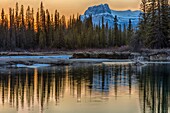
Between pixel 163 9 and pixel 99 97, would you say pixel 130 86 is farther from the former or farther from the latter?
pixel 163 9

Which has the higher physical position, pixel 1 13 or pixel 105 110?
pixel 1 13

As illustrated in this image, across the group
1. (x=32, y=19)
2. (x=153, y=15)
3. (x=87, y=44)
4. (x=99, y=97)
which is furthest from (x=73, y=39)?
(x=99, y=97)

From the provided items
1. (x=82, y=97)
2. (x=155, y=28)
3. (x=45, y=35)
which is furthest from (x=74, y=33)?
(x=82, y=97)

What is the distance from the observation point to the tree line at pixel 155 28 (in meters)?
81.0

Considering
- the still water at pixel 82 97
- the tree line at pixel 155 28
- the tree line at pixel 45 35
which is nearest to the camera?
the still water at pixel 82 97

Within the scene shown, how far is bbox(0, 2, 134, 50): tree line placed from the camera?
111000 millimetres

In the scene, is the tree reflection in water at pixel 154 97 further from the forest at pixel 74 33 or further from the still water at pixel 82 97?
the forest at pixel 74 33

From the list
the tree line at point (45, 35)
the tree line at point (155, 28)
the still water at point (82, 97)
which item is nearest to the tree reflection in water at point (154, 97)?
the still water at point (82, 97)

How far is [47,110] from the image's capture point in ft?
59.7

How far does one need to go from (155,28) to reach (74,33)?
40165 mm

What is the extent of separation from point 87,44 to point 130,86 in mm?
87896

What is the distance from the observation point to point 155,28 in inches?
3255

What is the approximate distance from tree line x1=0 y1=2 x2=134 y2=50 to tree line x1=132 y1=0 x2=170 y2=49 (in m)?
14.1

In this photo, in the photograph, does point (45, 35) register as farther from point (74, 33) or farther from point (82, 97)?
point (82, 97)
